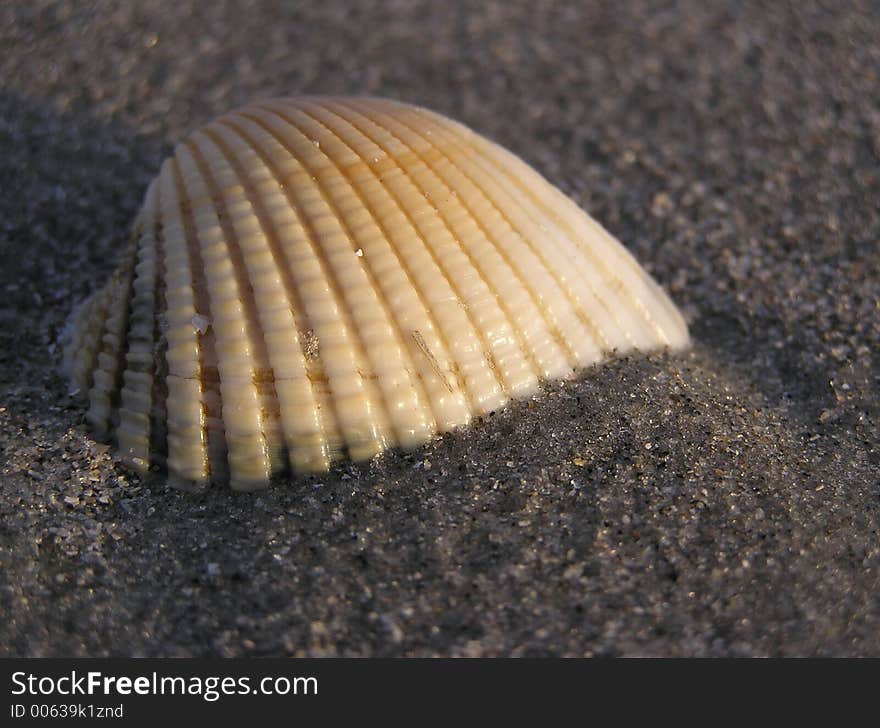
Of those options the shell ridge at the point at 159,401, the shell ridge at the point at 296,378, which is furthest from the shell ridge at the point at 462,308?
the shell ridge at the point at 159,401

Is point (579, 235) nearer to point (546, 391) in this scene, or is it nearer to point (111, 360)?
point (546, 391)

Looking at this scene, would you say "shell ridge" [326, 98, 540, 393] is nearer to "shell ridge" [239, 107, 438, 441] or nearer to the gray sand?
the gray sand

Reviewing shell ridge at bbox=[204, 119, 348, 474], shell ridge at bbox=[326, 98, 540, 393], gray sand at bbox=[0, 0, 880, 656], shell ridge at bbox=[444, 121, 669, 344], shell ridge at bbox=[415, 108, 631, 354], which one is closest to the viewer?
gray sand at bbox=[0, 0, 880, 656]

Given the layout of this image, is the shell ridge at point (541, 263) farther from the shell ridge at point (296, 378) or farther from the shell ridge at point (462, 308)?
the shell ridge at point (296, 378)

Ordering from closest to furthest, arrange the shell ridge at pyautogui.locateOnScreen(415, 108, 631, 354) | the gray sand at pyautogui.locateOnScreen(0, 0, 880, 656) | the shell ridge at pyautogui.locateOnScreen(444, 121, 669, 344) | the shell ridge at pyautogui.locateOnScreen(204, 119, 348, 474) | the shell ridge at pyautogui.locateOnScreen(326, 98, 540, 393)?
the gray sand at pyautogui.locateOnScreen(0, 0, 880, 656), the shell ridge at pyautogui.locateOnScreen(204, 119, 348, 474), the shell ridge at pyautogui.locateOnScreen(326, 98, 540, 393), the shell ridge at pyautogui.locateOnScreen(415, 108, 631, 354), the shell ridge at pyautogui.locateOnScreen(444, 121, 669, 344)

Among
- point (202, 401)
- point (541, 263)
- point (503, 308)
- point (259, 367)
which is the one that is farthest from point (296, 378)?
point (541, 263)

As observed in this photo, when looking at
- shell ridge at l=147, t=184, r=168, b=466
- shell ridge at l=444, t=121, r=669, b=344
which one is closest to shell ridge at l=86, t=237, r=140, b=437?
shell ridge at l=147, t=184, r=168, b=466

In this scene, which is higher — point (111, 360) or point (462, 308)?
point (462, 308)
